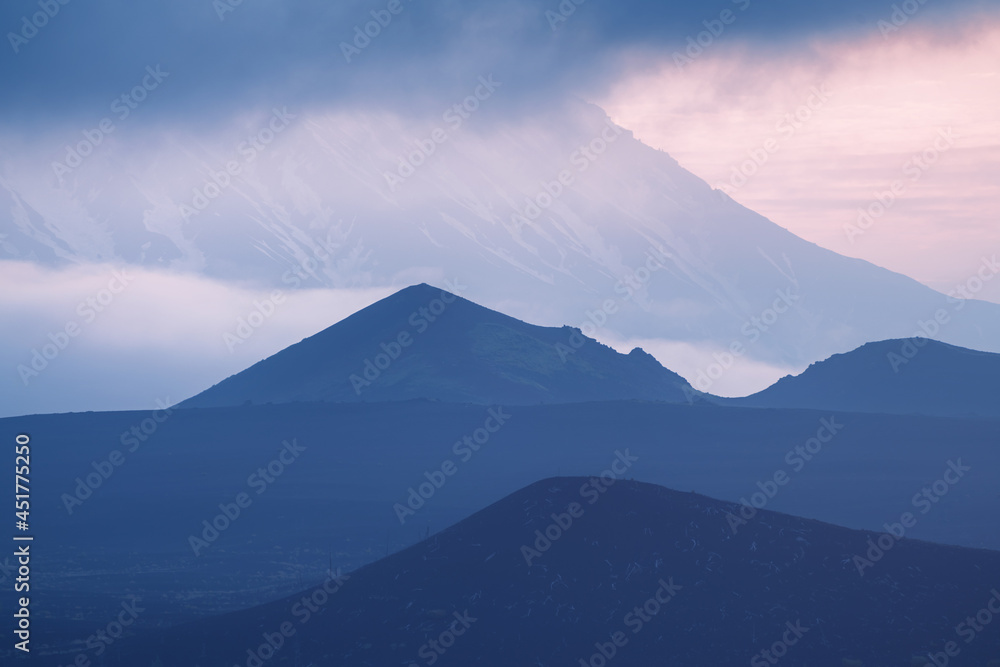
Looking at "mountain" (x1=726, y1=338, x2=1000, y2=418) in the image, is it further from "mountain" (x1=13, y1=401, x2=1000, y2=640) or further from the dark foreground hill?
the dark foreground hill

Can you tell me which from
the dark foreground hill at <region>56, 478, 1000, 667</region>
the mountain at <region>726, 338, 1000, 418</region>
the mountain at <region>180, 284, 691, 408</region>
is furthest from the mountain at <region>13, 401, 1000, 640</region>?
the mountain at <region>726, 338, 1000, 418</region>

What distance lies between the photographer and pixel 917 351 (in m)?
136

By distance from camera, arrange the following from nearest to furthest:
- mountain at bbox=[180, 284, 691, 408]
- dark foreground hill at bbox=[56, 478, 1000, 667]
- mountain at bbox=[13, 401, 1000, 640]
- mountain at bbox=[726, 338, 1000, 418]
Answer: dark foreground hill at bbox=[56, 478, 1000, 667]
mountain at bbox=[13, 401, 1000, 640]
mountain at bbox=[726, 338, 1000, 418]
mountain at bbox=[180, 284, 691, 408]

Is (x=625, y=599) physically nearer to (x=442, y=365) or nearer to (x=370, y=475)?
(x=370, y=475)

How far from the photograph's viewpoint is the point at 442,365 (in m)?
133

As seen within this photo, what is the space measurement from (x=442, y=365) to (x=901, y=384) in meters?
53.7

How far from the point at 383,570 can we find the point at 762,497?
4767 centimetres

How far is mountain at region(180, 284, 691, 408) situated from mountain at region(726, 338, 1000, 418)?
15424 millimetres

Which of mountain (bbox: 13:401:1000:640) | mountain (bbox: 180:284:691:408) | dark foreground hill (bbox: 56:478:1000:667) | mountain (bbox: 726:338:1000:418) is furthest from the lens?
mountain (bbox: 180:284:691:408)

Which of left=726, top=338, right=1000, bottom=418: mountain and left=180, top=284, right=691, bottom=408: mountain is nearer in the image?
left=726, top=338, right=1000, bottom=418: mountain

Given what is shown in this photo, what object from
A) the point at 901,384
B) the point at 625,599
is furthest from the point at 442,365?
the point at 625,599

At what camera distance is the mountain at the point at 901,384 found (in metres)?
124

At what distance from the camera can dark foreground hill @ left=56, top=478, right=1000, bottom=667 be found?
121ft

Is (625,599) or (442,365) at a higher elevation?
(625,599)
